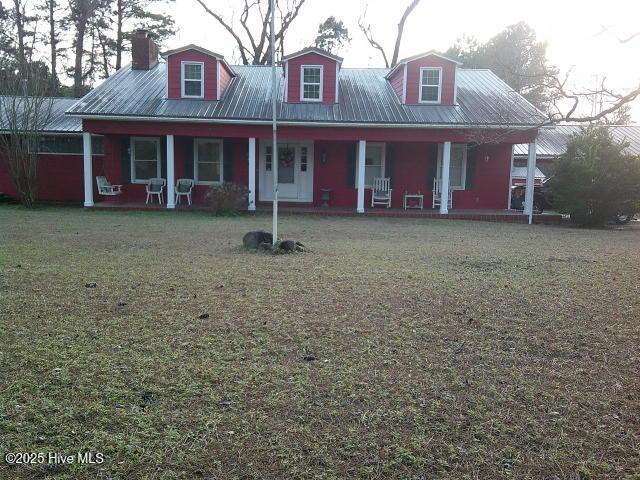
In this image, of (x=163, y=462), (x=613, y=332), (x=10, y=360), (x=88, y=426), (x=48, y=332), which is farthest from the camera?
(x=613, y=332)

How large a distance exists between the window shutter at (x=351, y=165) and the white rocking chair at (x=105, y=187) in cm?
781

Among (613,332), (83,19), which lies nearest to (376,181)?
(613,332)

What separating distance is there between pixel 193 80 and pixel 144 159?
3.27 meters

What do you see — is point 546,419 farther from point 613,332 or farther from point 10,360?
point 10,360

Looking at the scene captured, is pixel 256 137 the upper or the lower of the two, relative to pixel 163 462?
upper

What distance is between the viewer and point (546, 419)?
129 inches

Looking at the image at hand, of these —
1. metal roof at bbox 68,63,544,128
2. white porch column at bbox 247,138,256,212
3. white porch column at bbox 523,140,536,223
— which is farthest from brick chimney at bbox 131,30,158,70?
white porch column at bbox 523,140,536,223

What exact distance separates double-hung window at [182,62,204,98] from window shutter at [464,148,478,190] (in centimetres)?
913

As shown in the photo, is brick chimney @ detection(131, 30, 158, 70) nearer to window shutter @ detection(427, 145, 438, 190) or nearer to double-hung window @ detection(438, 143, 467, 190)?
window shutter @ detection(427, 145, 438, 190)

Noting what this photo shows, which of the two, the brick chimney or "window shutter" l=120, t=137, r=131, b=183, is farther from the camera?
the brick chimney

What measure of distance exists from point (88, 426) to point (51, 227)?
10.5 metres

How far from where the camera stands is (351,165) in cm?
1891

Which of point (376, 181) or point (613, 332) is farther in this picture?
point (376, 181)

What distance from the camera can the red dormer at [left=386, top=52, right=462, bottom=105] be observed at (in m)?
18.1
